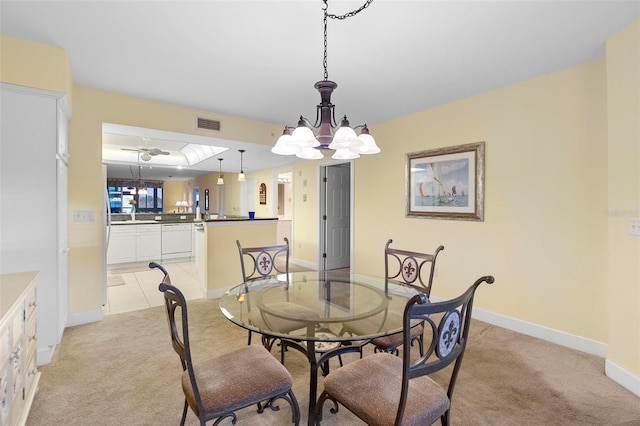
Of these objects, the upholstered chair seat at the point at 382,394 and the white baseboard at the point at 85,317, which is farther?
the white baseboard at the point at 85,317

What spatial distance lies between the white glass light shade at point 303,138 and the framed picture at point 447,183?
7.54 ft

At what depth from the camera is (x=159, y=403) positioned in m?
1.88

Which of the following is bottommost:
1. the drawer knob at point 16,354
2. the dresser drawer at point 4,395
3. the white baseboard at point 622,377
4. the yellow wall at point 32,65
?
the white baseboard at point 622,377

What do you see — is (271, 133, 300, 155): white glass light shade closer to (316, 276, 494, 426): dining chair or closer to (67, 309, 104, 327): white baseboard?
(316, 276, 494, 426): dining chair

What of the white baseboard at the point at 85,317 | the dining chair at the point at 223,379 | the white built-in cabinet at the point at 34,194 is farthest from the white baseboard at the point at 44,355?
the dining chair at the point at 223,379

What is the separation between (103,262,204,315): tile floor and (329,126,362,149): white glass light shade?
10.7 feet

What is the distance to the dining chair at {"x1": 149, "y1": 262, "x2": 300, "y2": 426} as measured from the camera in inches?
48.6

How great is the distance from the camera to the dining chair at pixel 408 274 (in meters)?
1.92

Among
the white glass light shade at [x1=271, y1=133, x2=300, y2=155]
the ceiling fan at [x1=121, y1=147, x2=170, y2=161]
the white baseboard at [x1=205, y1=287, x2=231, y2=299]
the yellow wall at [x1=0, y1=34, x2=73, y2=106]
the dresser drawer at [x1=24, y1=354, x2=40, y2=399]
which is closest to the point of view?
the dresser drawer at [x1=24, y1=354, x2=40, y2=399]

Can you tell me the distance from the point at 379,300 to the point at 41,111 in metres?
2.91

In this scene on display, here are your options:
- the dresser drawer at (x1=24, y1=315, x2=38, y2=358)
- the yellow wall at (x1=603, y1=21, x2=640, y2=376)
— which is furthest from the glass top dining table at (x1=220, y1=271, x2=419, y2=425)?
the yellow wall at (x1=603, y1=21, x2=640, y2=376)

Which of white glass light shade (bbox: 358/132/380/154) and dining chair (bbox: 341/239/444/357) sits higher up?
white glass light shade (bbox: 358/132/380/154)

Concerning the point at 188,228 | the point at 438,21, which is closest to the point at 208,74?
the point at 438,21

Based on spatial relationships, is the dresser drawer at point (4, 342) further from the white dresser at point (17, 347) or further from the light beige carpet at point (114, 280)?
the light beige carpet at point (114, 280)
